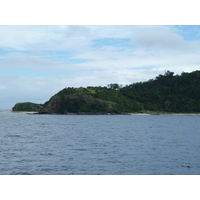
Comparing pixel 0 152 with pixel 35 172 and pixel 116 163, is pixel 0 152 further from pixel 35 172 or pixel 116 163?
pixel 116 163

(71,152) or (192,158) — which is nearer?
(192,158)

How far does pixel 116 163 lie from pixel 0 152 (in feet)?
71.1

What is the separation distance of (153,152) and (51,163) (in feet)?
62.8

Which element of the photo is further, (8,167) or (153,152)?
(153,152)

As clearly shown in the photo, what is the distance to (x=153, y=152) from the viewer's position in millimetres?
46094

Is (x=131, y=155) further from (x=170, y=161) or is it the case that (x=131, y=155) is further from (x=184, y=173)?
(x=184, y=173)

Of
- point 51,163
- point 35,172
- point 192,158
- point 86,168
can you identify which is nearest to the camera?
point 35,172

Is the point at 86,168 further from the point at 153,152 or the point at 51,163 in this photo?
the point at 153,152

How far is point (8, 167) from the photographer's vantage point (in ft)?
111

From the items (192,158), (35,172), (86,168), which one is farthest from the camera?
(192,158)

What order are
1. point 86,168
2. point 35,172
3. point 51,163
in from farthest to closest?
point 51,163 → point 86,168 → point 35,172

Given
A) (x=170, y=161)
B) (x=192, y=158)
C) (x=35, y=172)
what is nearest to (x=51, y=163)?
(x=35, y=172)
